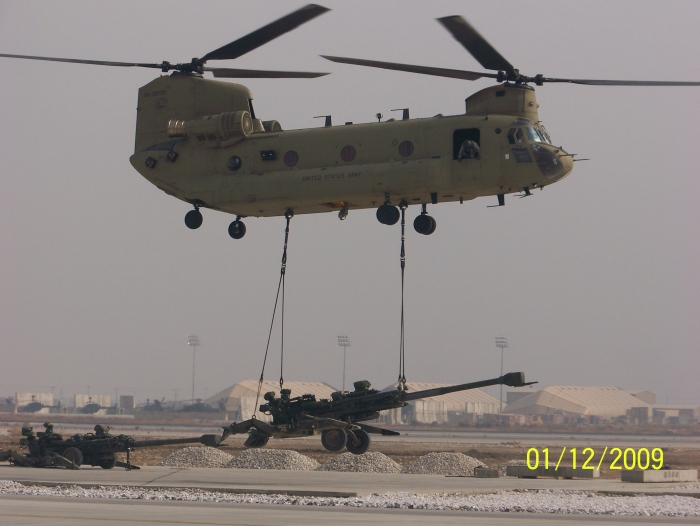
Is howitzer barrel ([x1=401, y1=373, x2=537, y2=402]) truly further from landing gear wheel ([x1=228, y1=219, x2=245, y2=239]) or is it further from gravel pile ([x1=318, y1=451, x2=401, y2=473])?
gravel pile ([x1=318, y1=451, x2=401, y2=473])

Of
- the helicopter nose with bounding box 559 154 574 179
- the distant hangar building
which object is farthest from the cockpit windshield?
the distant hangar building

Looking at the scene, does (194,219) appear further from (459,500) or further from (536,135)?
(459,500)

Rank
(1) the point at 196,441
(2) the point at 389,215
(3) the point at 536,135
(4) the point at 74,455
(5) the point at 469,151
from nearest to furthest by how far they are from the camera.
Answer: (5) the point at 469,151, (3) the point at 536,135, (2) the point at 389,215, (1) the point at 196,441, (4) the point at 74,455

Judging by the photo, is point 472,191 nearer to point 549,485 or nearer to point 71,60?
point 549,485

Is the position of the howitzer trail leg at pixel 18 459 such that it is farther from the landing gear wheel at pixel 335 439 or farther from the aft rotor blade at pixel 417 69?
the aft rotor blade at pixel 417 69

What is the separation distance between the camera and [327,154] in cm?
2739

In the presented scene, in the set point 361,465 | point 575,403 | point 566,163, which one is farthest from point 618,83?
point 575,403

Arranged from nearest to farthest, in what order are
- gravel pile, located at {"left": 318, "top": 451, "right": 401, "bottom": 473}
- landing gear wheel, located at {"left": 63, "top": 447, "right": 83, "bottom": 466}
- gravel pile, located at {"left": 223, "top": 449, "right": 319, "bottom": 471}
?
landing gear wheel, located at {"left": 63, "top": 447, "right": 83, "bottom": 466} < gravel pile, located at {"left": 318, "top": 451, "right": 401, "bottom": 473} < gravel pile, located at {"left": 223, "top": 449, "right": 319, "bottom": 471}

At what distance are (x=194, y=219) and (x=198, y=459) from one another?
10.6 metres

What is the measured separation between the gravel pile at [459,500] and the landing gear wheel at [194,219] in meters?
7.68

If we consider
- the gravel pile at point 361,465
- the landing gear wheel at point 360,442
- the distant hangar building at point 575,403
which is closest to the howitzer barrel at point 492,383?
the landing gear wheel at point 360,442

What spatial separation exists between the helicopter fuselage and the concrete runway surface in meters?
8.61

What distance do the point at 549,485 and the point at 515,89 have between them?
10.2 meters

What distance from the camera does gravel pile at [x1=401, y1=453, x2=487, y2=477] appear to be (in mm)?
34312
